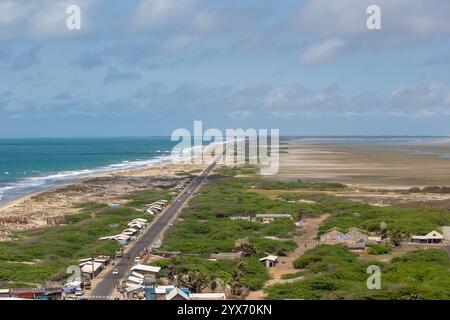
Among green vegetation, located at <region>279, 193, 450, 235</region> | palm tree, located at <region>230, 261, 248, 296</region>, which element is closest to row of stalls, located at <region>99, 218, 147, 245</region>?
palm tree, located at <region>230, 261, 248, 296</region>

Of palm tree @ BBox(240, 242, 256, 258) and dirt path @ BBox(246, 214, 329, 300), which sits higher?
palm tree @ BBox(240, 242, 256, 258)

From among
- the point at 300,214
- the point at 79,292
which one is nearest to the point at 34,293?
the point at 79,292

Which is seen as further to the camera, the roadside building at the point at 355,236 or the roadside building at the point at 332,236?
the roadside building at the point at 332,236

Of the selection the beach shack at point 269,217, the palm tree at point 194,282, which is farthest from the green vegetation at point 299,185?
the palm tree at point 194,282

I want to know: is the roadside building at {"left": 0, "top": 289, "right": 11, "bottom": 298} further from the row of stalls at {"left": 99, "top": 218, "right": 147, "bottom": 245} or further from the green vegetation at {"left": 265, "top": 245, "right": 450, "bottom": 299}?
the row of stalls at {"left": 99, "top": 218, "right": 147, "bottom": 245}

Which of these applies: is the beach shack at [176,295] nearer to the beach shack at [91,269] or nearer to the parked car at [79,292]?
the parked car at [79,292]
